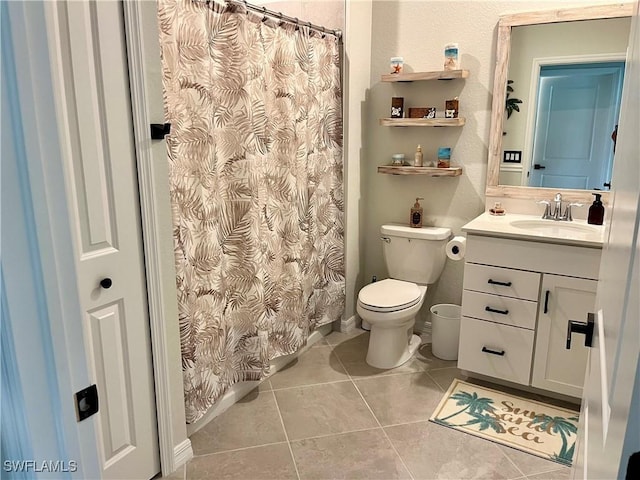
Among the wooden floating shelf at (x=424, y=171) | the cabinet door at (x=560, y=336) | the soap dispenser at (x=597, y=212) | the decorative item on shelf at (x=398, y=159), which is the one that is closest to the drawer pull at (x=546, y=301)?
the cabinet door at (x=560, y=336)

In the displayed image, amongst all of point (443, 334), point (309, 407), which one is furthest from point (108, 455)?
point (443, 334)

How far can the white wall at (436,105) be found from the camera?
9.11 ft

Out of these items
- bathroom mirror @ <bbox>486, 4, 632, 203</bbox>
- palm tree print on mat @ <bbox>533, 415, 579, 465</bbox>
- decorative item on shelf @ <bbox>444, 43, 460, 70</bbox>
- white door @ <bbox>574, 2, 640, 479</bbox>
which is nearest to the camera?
white door @ <bbox>574, 2, 640, 479</bbox>

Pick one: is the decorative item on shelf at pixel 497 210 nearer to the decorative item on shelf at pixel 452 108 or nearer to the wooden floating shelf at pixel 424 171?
the wooden floating shelf at pixel 424 171

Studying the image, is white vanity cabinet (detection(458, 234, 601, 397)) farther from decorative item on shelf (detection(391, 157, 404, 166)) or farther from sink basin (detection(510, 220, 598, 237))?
decorative item on shelf (detection(391, 157, 404, 166))

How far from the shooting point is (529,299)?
2389mm

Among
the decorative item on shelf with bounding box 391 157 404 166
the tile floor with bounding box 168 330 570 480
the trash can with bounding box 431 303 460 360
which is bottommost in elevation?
the tile floor with bounding box 168 330 570 480

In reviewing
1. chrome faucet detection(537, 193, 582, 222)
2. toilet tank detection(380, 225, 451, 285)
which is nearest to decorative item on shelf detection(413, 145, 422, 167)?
toilet tank detection(380, 225, 451, 285)

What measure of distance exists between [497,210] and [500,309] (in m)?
0.64

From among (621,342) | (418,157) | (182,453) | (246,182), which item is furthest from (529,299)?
(621,342)

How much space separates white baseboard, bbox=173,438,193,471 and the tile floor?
0.10 ft

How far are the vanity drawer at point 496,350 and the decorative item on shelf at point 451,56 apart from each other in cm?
144

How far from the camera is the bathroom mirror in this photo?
245 centimetres

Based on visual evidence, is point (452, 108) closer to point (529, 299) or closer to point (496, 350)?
point (529, 299)
